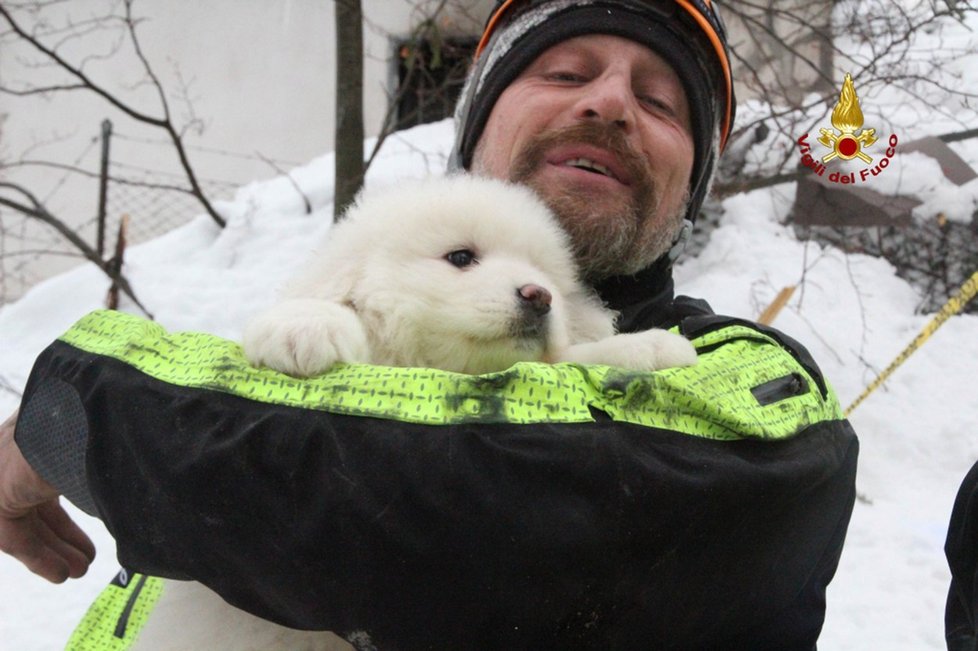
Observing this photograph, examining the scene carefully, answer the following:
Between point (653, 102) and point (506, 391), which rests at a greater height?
point (653, 102)

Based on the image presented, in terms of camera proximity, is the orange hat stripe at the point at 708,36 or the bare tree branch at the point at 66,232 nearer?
the orange hat stripe at the point at 708,36

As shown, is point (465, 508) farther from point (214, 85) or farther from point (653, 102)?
point (214, 85)

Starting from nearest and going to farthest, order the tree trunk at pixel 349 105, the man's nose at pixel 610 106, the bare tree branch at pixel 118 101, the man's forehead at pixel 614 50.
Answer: the man's nose at pixel 610 106
the man's forehead at pixel 614 50
the tree trunk at pixel 349 105
the bare tree branch at pixel 118 101

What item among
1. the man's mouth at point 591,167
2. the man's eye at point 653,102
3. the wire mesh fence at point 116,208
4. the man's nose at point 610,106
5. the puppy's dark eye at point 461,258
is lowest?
the wire mesh fence at point 116,208

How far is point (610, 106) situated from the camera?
2010 mm

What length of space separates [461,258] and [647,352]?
524 millimetres

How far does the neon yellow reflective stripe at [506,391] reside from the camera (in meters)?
1.20

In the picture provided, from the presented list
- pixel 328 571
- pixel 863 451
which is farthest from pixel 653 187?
pixel 863 451

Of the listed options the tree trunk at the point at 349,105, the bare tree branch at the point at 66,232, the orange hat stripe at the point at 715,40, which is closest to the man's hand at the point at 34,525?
the orange hat stripe at the point at 715,40

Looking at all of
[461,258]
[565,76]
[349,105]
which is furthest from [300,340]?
[349,105]

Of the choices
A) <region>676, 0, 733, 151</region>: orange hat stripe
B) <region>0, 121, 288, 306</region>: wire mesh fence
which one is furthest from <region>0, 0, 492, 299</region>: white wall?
<region>676, 0, 733, 151</region>: orange hat stripe

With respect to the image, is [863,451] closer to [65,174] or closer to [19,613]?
[19,613]

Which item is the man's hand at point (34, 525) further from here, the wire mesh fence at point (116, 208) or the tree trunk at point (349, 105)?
the wire mesh fence at point (116, 208)

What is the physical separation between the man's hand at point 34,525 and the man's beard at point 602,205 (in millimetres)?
1288
